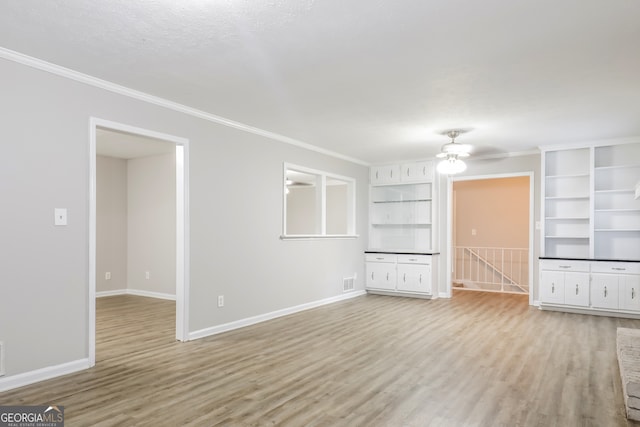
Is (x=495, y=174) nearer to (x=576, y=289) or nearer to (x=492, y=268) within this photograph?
(x=576, y=289)

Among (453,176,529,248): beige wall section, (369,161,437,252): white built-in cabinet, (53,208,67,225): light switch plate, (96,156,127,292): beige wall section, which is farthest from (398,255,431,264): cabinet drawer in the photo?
(53,208,67,225): light switch plate

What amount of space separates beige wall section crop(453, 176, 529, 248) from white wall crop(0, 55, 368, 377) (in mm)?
5573

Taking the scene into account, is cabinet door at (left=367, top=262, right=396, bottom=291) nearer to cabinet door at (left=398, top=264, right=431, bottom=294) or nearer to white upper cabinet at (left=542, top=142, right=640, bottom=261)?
cabinet door at (left=398, top=264, right=431, bottom=294)

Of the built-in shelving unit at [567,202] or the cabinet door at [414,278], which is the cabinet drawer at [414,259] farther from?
the built-in shelving unit at [567,202]

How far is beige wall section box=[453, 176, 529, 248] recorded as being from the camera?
8875 mm

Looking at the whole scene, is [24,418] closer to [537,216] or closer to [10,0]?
[10,0]

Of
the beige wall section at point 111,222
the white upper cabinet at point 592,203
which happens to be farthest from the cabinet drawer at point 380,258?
the beige wall section at point 111,222

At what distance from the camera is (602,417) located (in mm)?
2660

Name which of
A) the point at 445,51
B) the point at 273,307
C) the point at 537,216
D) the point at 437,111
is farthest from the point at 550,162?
the point at 273,307

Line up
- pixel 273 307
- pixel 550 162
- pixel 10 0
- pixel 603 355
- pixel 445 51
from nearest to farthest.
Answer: pixel 10 0 → pixel 445 51 → pixel 603 355 → pixel 273 307 → pixel 550 162

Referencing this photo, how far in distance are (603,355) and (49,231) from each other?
17.0 feet

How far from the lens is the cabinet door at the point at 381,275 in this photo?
24.6 feet

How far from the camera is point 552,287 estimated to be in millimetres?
6160

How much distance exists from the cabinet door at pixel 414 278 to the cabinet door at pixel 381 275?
14 centimetres
